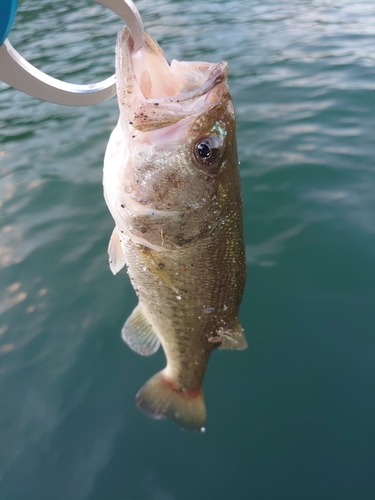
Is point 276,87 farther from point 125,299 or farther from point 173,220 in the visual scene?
point 173,220

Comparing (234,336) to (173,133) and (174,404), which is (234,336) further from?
(173,133)

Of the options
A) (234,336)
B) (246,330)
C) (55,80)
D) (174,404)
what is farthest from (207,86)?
(246,330)

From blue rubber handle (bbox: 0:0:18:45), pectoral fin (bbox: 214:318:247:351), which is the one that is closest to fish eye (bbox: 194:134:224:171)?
blue rubber handle (bbox: 0:0:18:45)

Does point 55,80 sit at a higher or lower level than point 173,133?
higher

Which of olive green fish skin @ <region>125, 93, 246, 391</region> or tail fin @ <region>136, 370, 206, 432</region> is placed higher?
olive green fish skin @ <region>125, 93, 246, 391</region>

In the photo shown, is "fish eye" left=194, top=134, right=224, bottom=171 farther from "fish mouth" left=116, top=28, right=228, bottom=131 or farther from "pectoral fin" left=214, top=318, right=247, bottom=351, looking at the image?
"pectoral fin" left=214, top=318, right=247, bottom=351

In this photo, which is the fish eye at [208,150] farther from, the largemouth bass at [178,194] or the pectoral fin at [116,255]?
the pectoral fin at [116,255]

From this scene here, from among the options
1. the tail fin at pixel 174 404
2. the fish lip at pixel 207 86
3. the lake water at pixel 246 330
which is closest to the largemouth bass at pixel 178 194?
the fish lip at pixel 207 86
